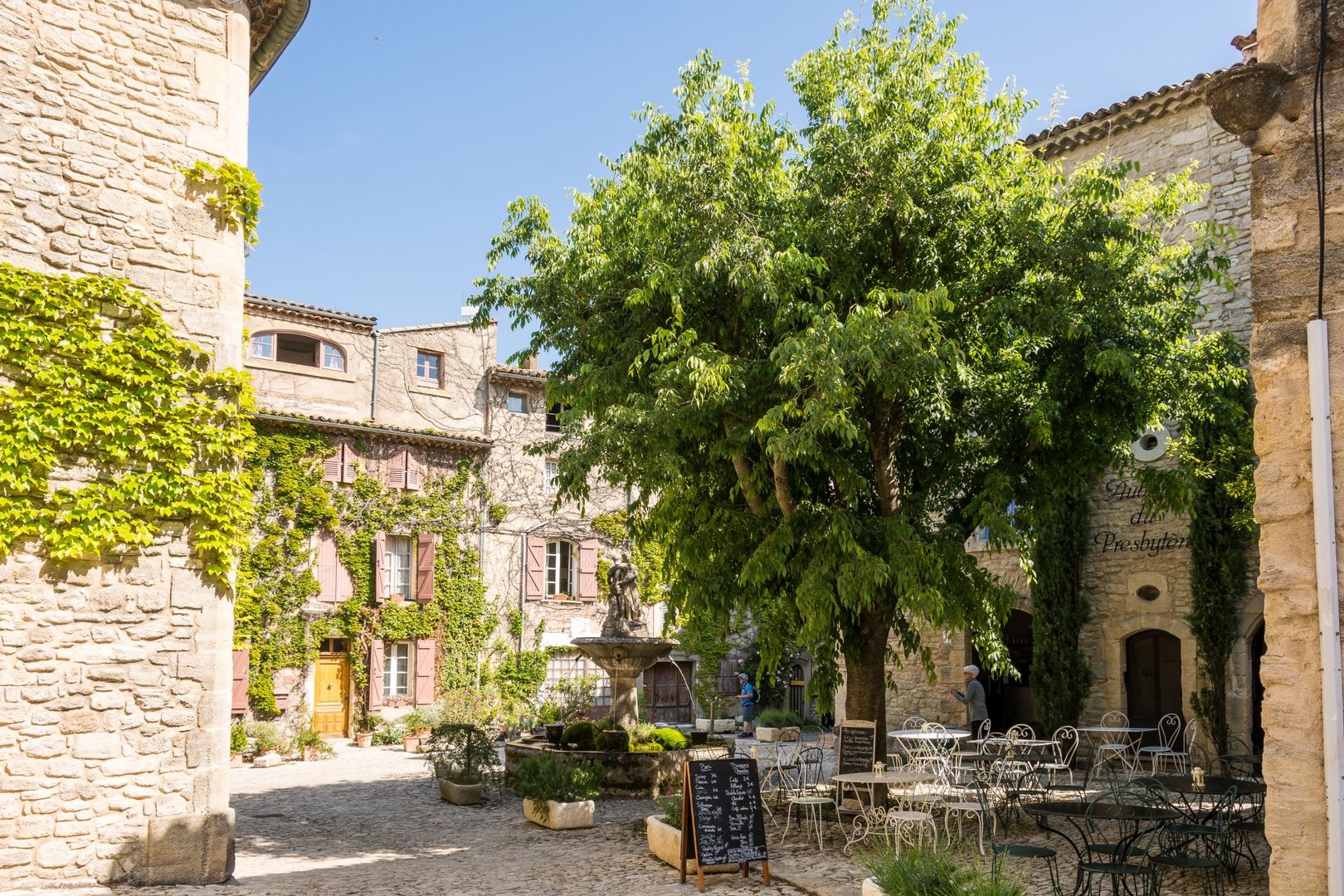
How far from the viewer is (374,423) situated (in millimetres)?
21203

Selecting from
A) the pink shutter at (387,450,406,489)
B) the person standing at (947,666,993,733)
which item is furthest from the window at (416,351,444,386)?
the person standing at (947,666,993,733)

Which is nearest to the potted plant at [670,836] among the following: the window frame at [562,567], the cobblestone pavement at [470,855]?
the cobblestone pavement at [470,855]

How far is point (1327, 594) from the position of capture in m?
4.03

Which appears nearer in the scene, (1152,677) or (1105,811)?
(1105,811)

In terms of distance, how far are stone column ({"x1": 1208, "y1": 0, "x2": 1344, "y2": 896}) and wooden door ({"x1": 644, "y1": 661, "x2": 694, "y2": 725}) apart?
21.0 m

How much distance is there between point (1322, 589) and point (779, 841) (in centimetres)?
625

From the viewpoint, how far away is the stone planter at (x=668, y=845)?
8.29 m

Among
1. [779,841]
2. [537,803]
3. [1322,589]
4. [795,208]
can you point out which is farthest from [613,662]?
[1322,589]

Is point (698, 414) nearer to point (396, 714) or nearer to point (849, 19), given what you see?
point (849, 19)

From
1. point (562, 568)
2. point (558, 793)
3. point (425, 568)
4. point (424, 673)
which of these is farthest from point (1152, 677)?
point (425, 568)

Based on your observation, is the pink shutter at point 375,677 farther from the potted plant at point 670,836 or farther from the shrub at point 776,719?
the potted plant at point 670,836

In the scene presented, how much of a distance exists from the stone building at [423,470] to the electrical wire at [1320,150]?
59.5 ft

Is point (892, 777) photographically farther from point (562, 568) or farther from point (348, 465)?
point (562, 568)

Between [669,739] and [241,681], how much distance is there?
9260 mm
